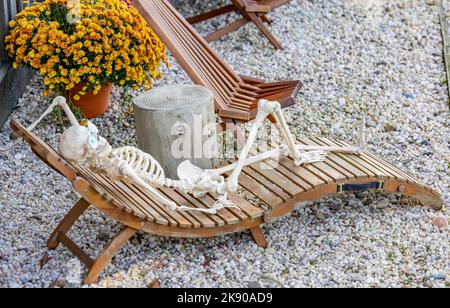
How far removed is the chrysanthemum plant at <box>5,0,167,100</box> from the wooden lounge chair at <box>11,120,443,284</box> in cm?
120

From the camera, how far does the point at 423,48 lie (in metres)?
6.66

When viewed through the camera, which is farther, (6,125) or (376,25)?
(376,25)

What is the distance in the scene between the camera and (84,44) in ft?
16.3

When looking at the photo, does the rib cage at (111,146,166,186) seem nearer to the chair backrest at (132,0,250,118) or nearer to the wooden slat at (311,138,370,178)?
the chair backrest at (132,0,250,118)

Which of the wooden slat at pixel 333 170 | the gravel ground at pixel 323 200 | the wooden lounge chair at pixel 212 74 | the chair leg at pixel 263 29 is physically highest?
the wooden lounge chair at pixel 212 74

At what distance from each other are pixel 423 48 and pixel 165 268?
12.1ft

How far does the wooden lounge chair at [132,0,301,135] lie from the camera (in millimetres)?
4678

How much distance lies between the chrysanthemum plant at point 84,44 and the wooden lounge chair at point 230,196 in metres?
1.20

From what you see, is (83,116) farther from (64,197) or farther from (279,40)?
(279,40)

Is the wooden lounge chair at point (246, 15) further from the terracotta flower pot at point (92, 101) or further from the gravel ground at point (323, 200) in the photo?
the terracotta flower pot at point (92, 101)

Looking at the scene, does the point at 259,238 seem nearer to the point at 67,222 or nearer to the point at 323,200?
the point at 323,200

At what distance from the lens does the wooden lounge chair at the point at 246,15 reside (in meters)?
6.62

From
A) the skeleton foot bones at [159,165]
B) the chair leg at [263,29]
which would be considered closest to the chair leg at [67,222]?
the skeleton foot bones at [159,165]

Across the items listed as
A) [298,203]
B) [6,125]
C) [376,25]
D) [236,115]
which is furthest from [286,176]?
[376,25]
